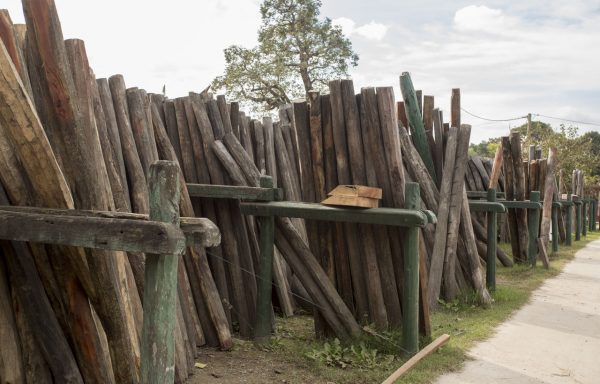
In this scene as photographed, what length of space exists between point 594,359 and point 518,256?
6.19m

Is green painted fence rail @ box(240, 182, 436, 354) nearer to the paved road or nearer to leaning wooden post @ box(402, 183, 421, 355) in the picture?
leaning wooden post @ box(402, 183, 421, 355)

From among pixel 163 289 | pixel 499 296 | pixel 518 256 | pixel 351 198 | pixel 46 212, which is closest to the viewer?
Result: pixel 163 289

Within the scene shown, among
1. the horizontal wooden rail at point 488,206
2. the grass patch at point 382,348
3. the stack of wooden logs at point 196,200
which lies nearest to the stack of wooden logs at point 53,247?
the stack of wooden logs at point 196,200

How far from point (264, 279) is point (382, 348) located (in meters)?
1.19

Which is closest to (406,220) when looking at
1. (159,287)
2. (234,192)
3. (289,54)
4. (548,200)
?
(234,192)

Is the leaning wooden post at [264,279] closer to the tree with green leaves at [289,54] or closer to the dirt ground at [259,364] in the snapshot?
the dirt ground at [259,364]

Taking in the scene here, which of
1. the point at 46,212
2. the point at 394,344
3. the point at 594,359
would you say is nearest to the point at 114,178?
the point at 46,212

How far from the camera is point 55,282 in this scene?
330cm

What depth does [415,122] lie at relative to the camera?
295 inches

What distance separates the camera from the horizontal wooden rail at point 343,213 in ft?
15.6

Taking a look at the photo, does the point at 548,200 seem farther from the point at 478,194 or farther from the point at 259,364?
the point at 259,364

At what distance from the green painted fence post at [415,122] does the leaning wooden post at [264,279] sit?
276 cm

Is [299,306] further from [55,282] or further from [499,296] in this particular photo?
[55,282]

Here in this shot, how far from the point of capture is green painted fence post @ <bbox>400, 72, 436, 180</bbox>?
24.6 feet
